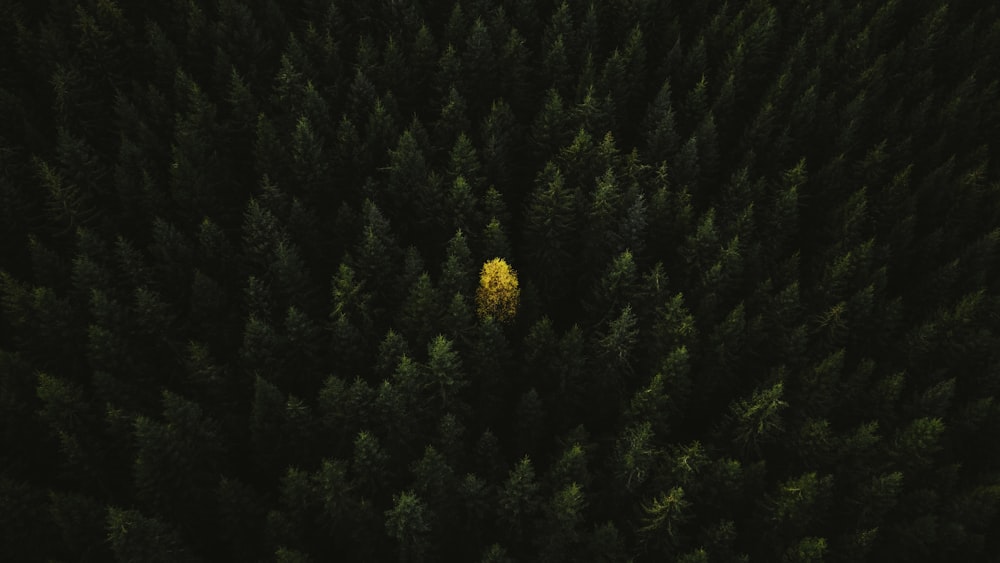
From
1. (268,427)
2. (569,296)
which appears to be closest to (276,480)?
(268,427)

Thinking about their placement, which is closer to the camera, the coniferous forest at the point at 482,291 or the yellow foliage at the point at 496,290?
the coniferous forest at the point at 482,291

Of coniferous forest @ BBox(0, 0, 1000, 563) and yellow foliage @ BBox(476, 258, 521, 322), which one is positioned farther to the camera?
yellow foliage @ BBox(476, 258, 521, 322)

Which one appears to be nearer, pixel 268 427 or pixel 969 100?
pixel 268 427

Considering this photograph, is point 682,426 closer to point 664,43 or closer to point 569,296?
point 569,296
